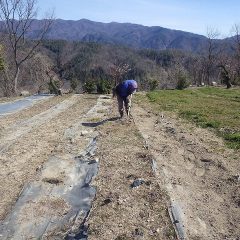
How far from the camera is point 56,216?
5.91 meters

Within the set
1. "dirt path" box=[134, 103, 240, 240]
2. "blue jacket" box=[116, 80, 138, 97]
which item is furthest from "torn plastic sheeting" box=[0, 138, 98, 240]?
"blue jacket" box=[116, 80, 138, 97]

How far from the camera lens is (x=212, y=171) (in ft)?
25.3

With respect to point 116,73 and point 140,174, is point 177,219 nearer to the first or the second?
point 140,174

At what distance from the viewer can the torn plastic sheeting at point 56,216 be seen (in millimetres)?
5438

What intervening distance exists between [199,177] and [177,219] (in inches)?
76.3

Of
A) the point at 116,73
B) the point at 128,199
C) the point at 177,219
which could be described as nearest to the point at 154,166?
the point at 128,199

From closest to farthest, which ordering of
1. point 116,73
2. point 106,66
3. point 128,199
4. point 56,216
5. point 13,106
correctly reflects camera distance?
point 56,216
point 128,199
point 13,106
point 116,73
point 106,66

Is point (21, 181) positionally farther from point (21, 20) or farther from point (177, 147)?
point (21, 20)

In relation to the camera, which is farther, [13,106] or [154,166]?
[13,106]

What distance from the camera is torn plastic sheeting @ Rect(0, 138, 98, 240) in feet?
17.8

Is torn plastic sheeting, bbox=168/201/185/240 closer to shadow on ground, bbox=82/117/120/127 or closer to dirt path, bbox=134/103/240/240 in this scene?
dirt path, bbox=134/103/240/240

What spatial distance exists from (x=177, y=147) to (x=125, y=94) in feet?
13.3

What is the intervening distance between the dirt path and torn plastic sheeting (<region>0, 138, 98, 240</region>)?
1.38m

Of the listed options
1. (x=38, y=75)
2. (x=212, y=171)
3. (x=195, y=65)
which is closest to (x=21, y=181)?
(x=212, y=171)
